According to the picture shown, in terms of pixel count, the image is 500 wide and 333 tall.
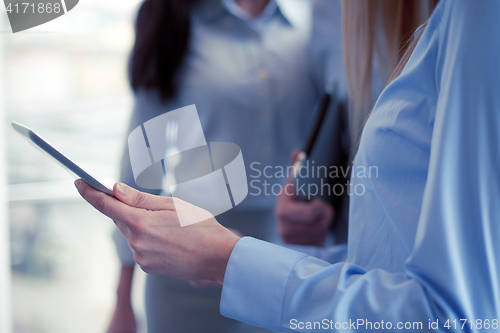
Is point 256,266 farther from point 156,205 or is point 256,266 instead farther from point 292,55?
point 292,55

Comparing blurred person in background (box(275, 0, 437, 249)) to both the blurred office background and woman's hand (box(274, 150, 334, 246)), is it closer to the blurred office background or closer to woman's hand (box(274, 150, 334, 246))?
woman's hand (box(274, 150, 334, 246))

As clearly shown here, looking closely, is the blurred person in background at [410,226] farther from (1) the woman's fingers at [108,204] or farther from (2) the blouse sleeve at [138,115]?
(2) the blouse sleeve at [138,115]

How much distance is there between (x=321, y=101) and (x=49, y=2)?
51 centimetres

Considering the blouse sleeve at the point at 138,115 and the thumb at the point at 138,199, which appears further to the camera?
the blouse sleeve at the point at 138,115

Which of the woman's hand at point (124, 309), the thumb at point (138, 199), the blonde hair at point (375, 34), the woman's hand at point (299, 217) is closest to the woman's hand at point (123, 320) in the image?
the woman's hand at point (124, 309)

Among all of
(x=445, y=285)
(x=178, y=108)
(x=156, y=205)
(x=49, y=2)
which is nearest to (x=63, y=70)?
(x=49, y=2)

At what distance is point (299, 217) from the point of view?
677mm

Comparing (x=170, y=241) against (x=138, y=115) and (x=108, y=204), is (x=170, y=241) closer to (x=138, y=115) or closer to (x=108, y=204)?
(x=108, y=204)

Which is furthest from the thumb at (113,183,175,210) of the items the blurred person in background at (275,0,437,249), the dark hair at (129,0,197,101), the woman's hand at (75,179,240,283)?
the dark hair at (129,0,197,101)

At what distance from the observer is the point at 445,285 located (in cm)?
22

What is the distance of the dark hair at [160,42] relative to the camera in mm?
655

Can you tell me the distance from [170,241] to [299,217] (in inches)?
15.9

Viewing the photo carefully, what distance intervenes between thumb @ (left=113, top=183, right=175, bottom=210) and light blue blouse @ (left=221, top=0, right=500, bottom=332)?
0.27ft

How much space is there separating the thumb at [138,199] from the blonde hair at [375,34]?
30 cm
